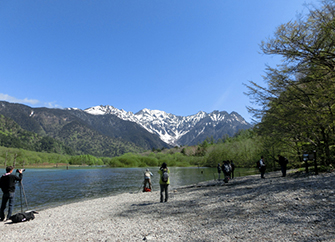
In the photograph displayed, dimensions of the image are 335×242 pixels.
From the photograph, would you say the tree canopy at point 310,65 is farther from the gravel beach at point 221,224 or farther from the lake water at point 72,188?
the lake water at point 72,188

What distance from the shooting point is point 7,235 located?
29.4 ft

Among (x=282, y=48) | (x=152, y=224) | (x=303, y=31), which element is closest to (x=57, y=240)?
(x=152, y=224)

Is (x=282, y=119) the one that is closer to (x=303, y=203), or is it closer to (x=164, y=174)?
(x=303, y=203)

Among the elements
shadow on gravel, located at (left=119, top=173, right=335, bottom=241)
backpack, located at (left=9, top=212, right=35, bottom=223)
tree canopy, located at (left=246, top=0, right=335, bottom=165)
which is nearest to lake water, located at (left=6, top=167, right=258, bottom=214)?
backpack, located at (left=9, top=212, right=35, bottom=223)

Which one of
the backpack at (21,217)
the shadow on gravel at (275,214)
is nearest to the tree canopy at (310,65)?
the shadow on gravel at (275,214)

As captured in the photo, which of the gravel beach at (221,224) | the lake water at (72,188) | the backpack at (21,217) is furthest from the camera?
the lake water at (72,188)

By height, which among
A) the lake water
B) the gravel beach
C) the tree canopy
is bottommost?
the lake water

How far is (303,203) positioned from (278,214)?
191 cm

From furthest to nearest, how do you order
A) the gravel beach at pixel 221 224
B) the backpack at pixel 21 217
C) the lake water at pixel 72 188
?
the lake water at pixel 72 188
the backpack at pixel 21 217
the gravel beach at pixel 221 224

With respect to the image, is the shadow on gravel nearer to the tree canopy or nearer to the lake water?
the tree canopy

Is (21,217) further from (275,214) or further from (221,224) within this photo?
(275,214)

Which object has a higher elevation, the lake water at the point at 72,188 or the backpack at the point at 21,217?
the backpack at the point at 21,217

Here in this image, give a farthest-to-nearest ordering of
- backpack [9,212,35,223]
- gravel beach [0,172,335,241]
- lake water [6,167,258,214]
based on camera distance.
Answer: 1. lake water [6,167,258,214]
2. backpack [9,212,35,223]
3. gravel beach [0,172,335,241]

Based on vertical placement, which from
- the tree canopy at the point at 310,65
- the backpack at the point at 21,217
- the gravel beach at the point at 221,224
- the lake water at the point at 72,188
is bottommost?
the lake water at the point at 72,188
